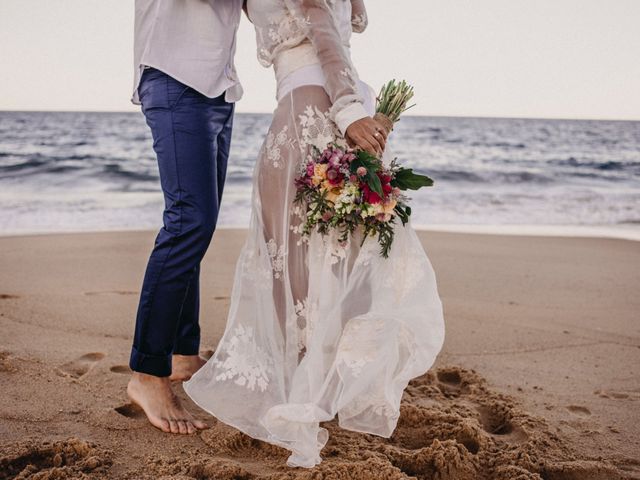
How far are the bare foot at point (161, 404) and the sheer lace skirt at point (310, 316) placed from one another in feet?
0.67

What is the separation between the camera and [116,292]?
457cm

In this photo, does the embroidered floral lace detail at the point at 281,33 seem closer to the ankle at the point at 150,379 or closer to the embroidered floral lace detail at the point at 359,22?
the embroidered floral lace detail at the point at 359,22

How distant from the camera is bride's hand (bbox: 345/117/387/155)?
2.21 metres

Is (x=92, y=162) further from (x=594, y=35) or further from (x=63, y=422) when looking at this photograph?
(x=594, y=35)

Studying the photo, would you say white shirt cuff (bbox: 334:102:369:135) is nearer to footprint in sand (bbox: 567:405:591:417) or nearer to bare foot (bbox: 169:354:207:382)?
bare foot (bbox: 169:354:207:382)

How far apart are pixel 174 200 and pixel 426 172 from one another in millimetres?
15308

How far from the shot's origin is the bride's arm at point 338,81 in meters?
2.22

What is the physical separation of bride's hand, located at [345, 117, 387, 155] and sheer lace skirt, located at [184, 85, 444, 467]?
0.44 ft

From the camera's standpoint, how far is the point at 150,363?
2.51 meters

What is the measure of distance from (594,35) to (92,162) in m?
21.1

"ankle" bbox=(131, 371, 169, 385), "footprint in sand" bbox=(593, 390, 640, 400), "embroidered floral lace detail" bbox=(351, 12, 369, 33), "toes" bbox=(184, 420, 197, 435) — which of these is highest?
"embroidered floral lace detail" bbox=(351, 12, 369, 33)

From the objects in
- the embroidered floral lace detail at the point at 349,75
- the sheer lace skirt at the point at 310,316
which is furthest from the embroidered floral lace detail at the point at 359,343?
the embroidered floral lace detail at the point at 349,75

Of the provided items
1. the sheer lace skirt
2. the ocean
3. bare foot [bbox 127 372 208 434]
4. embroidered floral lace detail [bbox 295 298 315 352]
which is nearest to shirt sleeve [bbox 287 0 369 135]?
→ the sheer lace skirt

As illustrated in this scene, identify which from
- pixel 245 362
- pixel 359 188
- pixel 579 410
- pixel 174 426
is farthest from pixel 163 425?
pixel 579 410
